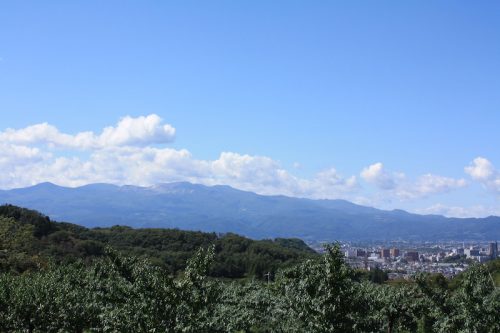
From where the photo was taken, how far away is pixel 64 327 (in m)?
28.1

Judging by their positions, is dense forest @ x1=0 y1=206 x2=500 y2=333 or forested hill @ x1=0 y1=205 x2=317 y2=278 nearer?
dense forest @ x1=0 y1=206 x2=500 y2=333

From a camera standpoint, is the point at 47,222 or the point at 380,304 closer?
the point at 380,304

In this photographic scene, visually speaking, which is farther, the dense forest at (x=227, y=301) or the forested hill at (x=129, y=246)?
the forested hill at (x=129, y=246)

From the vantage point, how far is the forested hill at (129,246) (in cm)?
7489

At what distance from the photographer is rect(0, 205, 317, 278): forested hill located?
74.9m

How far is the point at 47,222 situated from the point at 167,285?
9396 cm

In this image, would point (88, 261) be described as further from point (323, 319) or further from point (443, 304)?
point (323, 319)

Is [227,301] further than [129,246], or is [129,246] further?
[129,246]

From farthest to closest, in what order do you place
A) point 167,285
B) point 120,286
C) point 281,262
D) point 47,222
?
point 281,262 < point 47,222 < point 120,286 < point 167,285

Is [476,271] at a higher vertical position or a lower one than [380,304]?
higher

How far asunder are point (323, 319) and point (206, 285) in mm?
3641

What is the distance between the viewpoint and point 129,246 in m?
111

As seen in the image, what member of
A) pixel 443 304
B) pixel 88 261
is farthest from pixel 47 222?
pixel 443 304

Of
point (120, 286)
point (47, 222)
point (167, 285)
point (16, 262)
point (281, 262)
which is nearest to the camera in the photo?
point (167, 285)
